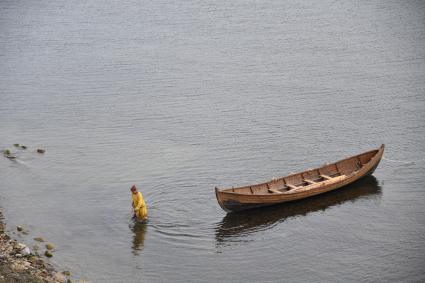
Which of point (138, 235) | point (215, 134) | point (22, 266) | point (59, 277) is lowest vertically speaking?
point (59, 277)

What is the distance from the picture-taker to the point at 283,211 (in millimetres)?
33500

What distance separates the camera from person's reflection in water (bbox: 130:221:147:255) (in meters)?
29.5

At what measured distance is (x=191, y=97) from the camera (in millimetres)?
53125

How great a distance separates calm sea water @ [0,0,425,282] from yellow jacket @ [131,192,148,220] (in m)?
0.67

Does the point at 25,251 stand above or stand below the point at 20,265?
above

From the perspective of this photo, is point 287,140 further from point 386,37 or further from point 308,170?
point 386,37

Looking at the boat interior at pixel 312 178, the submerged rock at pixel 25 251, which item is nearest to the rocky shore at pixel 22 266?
the submerged rock at pixel 25 251

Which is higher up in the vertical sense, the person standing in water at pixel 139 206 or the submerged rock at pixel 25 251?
the person standing in water at pixel 139 206

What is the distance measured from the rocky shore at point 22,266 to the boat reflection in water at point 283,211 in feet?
27.7

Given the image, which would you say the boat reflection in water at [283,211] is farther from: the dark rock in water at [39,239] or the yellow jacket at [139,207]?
the dark rock in water at [39,239]

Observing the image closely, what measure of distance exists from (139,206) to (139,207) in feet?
0.24

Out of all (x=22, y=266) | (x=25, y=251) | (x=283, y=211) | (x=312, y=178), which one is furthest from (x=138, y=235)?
(x=312, y=178)

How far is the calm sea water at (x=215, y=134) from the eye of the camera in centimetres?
2939

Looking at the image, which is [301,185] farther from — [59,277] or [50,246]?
[59,277]
